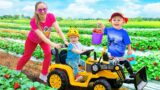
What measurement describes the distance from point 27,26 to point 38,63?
815 cm

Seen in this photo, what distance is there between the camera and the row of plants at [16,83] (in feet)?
22.7

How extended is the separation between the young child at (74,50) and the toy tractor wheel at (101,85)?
44cm

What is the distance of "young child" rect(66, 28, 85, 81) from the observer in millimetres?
7868

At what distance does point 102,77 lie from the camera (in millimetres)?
7758

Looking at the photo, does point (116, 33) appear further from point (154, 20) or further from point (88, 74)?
point (154, 20)

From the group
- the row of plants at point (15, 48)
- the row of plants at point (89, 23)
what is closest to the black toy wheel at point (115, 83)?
the row of plants at point (15, 48)

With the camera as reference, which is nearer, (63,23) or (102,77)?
(102,77)

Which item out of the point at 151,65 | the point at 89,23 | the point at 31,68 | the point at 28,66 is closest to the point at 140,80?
the point at 151,65

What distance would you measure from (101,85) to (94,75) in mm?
226

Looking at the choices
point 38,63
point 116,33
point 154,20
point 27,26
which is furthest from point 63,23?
point 116,33

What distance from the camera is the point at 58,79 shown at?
8133 mm

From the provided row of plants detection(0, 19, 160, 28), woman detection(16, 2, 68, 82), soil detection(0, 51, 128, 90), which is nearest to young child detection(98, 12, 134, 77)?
soil detection(0, 51, 128, 90)

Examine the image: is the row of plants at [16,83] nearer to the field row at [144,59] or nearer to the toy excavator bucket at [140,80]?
the toy excavator bucket at [140,80]

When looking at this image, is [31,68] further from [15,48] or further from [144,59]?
[15,48]
